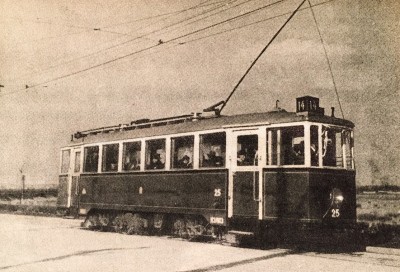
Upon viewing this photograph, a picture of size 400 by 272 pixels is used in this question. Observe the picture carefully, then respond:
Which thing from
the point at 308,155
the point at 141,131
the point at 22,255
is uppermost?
the point at 141,131

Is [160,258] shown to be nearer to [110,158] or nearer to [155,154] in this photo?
[155,154]

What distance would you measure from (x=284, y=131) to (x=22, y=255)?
6319 mm

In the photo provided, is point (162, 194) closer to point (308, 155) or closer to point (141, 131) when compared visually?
Result: point (141, 131)

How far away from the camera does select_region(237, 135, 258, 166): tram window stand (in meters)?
10.9

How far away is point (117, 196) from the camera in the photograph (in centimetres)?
1450

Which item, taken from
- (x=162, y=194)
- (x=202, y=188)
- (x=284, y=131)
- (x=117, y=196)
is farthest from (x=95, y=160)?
(x=284, y=131)

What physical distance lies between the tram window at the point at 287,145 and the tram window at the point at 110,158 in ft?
20.1

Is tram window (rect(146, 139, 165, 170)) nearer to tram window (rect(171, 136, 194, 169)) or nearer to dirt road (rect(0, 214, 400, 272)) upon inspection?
tram window (rect(171, 136, 194, 169))

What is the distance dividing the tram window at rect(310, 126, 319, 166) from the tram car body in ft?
0.07

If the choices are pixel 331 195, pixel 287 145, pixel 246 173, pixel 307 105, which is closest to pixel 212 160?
pixel 246 173

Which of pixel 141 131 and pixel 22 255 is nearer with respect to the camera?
pixel 22 255

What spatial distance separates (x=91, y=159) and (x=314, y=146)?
28.6 ft

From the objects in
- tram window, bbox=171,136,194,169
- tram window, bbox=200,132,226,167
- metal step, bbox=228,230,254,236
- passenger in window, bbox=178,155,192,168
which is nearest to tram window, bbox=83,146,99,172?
tram window, bbox=171,136,194,169

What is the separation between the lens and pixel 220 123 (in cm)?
1163
